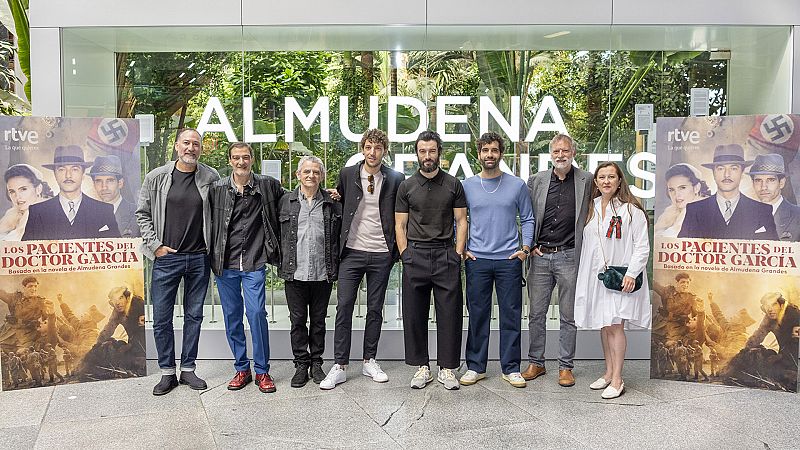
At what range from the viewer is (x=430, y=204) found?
14.5ft

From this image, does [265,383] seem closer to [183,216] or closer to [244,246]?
[244,246]

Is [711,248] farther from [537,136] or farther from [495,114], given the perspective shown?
[495,114]

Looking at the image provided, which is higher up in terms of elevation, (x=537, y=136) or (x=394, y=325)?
(x=537, y=136)

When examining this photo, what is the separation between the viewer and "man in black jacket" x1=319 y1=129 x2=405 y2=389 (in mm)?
4566

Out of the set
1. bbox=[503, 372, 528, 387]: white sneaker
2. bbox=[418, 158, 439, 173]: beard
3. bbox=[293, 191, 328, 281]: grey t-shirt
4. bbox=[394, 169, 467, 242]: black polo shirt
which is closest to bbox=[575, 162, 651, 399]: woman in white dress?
bbox=[503, 372, 528, 387]: white sneaker

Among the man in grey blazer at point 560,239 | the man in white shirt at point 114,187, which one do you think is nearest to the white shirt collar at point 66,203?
the man in white shirt at point 114,187

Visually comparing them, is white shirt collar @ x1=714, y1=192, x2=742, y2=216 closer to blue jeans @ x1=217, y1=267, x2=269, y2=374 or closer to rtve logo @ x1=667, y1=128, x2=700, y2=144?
rtve logo @ x1=667, y1=128, x2=700, y2=144

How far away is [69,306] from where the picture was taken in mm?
4680

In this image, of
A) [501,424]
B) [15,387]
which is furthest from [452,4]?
[15,387]

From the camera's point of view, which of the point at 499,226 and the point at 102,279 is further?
the point at 102,279

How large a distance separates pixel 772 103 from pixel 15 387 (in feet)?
20.4

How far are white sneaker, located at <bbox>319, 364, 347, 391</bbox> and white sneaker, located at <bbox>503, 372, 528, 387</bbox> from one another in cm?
116

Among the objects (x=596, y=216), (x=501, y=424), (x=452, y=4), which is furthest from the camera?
(x=452, y=4)

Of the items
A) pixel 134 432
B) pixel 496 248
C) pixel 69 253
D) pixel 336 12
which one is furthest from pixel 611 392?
pixel 69 253
